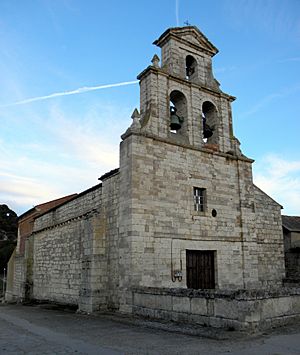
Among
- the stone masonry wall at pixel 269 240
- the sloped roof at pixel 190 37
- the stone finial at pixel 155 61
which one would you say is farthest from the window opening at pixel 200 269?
the sloped roof at pixel 190 37

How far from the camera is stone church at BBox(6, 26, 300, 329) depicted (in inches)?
472

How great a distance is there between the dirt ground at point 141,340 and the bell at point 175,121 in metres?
7.54

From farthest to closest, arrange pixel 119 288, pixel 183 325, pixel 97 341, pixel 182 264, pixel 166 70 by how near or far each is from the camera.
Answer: pixel 166 70
pixel 182 264
pixel 119 288
pixel 183 325
pixel 97 341

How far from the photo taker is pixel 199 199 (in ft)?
46.5

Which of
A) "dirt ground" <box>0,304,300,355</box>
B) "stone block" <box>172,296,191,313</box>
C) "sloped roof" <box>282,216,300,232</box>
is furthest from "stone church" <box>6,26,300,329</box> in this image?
"sloped roof" <box>282,216,300,232</box>

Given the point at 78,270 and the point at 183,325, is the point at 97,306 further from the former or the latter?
the point at 183,325

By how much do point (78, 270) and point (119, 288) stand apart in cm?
356

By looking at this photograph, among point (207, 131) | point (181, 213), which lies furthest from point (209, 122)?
point (181, 213)

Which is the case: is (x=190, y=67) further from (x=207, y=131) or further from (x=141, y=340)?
(x=141, y=340)

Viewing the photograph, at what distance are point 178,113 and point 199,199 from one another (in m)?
3.62

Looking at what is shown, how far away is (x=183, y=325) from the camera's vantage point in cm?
873

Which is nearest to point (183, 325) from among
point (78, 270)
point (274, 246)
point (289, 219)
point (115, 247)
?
point (115, 247)

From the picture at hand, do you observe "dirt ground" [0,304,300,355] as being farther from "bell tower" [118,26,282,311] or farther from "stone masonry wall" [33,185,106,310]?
"stone masonry wall" [33,185,106,310]

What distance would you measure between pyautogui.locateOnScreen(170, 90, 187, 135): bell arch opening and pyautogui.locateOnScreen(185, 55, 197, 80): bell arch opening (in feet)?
4.20
